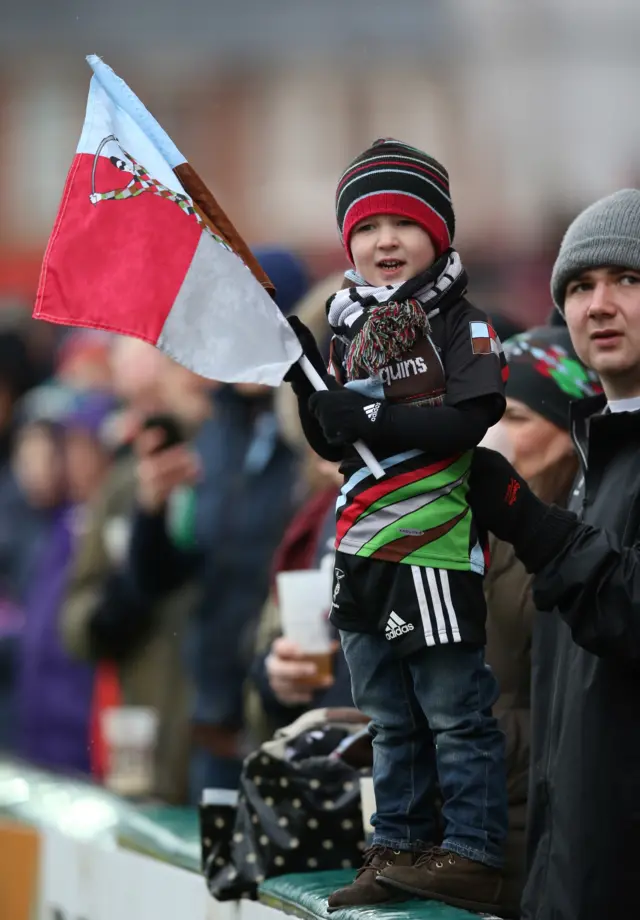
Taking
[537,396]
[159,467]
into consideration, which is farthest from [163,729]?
[537,396]

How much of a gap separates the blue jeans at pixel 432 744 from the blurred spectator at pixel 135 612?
12.8 feet

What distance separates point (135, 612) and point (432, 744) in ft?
14.5

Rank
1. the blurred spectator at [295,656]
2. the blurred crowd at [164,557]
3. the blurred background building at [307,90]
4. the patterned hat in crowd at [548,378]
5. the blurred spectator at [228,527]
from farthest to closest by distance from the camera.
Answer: the blurred background building at [307,90] < the blurred spectator at [228,527] < the blurred crowd at [164,557] < the blurred spectator at [295,656] < the patterned hat in crowd at [548,378]

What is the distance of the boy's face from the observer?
406 cm

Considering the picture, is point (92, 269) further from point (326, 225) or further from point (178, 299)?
point (326, 225)

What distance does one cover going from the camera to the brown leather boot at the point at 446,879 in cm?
402

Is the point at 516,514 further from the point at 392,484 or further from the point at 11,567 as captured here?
the point at 11,567

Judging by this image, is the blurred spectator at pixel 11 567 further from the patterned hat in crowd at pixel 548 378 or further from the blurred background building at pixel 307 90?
the blurred background building at pixel 307 90

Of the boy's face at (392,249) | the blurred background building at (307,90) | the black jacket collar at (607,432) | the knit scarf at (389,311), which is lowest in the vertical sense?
the black jacket collar at (607,432)

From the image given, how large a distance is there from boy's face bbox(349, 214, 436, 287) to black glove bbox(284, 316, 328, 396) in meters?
0.18

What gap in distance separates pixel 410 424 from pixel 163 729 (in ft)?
15.0

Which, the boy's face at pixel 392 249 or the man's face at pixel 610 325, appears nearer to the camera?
the boy's face at pixel 392 249

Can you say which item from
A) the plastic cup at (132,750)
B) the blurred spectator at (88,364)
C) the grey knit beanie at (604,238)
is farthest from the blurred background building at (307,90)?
the grey knit beanie at (604,238)

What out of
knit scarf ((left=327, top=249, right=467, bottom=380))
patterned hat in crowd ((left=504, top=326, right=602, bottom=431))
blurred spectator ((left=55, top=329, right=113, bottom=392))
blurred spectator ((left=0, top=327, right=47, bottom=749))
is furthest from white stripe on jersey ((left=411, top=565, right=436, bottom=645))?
blurred spectator ((left=55, top=329, right=113, bottom=392))
